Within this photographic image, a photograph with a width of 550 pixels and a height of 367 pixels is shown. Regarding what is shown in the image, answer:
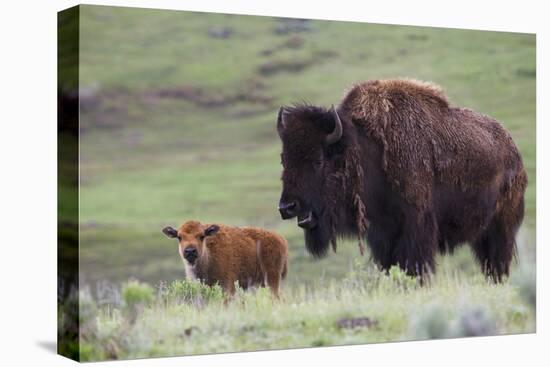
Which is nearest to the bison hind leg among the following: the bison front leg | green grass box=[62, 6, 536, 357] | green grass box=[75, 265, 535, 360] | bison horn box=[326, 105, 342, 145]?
green grass box=[62, 6, 536, 357]

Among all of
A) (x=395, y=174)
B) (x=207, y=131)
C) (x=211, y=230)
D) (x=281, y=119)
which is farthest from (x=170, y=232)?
(x=207, y=131)

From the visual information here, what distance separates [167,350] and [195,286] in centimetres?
103

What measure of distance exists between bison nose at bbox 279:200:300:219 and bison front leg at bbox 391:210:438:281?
1271 mm

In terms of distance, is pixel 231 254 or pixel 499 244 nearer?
pixel 231 254

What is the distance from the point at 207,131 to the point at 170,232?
5214 millimetres

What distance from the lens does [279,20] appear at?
40.4 feet

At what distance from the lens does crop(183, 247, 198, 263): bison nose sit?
39.4 ft

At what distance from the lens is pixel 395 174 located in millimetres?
12312

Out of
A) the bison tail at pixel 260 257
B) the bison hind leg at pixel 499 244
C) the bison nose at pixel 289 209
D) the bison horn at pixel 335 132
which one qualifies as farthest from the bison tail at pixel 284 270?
the bison hind leg at pixel 499 244

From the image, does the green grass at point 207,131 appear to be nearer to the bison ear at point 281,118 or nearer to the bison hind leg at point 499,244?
the bison hind leg at point 499,244

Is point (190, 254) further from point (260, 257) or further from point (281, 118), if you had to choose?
point (281, 118)

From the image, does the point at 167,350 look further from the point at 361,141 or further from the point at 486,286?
the point at 486,286

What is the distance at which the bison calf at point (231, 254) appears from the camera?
12.1m

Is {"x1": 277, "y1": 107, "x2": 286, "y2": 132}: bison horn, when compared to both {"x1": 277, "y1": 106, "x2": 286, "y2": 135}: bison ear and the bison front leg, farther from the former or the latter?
the bison front leg
